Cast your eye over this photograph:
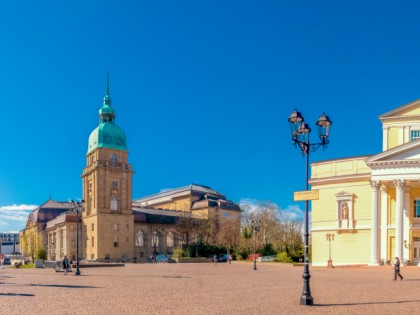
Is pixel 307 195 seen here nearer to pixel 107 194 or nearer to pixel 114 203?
pixel 107 194

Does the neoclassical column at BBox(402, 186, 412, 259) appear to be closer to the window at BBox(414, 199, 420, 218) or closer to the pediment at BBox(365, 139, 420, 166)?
the window at BBox(414, 199, 420, 218)

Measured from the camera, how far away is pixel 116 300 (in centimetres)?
1759

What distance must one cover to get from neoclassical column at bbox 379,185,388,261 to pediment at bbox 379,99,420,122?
775 centimetres

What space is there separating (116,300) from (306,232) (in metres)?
7.13

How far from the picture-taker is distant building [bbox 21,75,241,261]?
3895 inches

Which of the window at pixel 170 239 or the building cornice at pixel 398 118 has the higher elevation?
the building cornice at pixel 398 118

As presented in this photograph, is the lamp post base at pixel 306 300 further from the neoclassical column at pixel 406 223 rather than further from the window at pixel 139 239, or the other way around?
the window at pixel 139 239

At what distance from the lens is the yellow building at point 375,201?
4325cm

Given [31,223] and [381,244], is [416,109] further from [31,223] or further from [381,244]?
[31,223]

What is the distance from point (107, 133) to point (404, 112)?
225 feet

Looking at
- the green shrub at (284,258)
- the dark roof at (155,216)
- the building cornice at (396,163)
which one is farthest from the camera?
the dark roof at (155,216)

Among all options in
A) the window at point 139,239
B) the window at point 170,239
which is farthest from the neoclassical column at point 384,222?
the window at point 170,239

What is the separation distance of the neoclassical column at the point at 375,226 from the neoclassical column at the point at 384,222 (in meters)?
0.86

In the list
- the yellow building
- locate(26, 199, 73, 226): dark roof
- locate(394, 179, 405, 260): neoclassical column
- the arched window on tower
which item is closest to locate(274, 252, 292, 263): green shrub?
the yellow building
